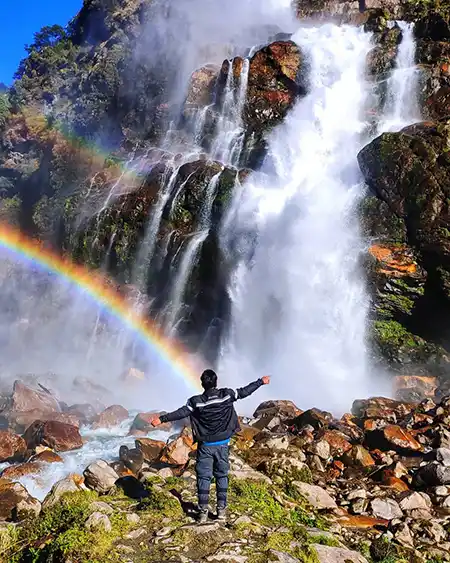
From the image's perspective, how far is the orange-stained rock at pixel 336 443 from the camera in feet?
34.1

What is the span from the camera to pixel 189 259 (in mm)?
24188

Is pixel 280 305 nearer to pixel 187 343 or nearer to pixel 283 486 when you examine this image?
pixel 187 343

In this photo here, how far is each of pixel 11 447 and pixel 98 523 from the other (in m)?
8.10

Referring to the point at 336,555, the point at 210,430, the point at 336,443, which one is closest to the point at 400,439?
the point at 336,443

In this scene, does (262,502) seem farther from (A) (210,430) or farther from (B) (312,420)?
(B) (312,420)

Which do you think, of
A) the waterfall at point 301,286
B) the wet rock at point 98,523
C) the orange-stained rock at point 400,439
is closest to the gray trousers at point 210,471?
the wet rock at point 98,523

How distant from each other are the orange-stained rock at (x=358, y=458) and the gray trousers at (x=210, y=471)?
485cm

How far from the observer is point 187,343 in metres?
24.8

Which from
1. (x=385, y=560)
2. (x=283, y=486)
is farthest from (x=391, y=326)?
(x=385, y=560)

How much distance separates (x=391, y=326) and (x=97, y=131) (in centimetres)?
3464

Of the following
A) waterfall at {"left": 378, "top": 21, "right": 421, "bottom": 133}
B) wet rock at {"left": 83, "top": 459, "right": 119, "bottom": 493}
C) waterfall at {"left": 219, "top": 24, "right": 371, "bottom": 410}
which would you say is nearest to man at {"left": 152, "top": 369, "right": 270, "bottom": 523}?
wet rock at {"left": 83, "top": 459, "right": 119, "bottom": 493}

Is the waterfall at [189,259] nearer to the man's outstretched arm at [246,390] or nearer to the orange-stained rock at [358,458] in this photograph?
the orange-stained rock at [358,458]

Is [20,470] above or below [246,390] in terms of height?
below

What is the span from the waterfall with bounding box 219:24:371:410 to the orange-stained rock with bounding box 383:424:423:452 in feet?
17.8
